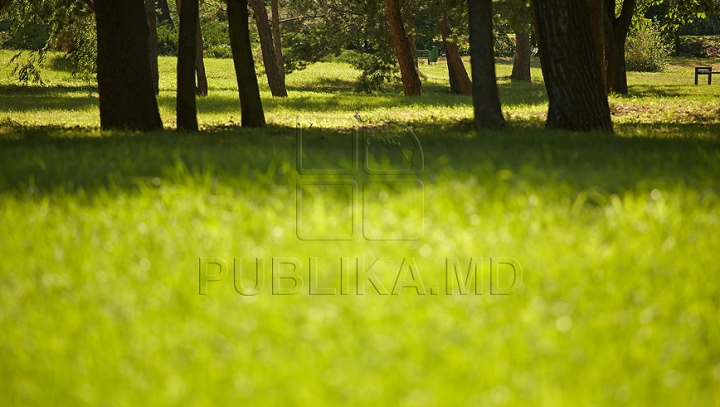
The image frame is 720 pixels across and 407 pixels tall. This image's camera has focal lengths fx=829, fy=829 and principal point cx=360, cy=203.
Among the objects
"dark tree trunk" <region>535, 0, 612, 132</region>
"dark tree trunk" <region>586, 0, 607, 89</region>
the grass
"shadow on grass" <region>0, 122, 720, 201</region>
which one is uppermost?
"dark tree trunk" <region>586, 0, 607, 89</region>

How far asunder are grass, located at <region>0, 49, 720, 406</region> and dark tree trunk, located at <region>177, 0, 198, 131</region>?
633cm

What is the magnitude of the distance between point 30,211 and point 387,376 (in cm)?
366

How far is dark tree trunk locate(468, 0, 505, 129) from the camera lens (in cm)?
1266

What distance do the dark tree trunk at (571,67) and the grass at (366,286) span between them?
422 cm

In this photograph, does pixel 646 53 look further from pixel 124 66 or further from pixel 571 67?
pixel 124 66

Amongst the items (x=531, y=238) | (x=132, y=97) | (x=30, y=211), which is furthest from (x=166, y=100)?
(x=531, y=238)

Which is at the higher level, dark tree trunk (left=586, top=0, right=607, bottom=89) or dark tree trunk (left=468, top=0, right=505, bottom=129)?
dark tree trunk (left=586, top=0, right=607, bottom=89)

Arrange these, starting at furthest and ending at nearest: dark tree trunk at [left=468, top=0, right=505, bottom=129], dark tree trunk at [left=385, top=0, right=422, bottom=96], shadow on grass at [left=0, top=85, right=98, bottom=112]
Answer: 1. dark tree trunk at [left=385, top=0, right=422, bottom=96]
2. shadow on grass at [left=0, top=85, right=98, bottom=112]
3. dark tree trunk at [left=468, top=0, right=505, bottom=129]

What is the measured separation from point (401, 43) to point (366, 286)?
23.0m

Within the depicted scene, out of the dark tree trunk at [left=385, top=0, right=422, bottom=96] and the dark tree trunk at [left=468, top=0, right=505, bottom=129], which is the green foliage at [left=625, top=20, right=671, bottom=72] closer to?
the dark tree trunk at [left=385, top=0, right=422, bottom=96]

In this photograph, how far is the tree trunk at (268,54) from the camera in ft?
97.0

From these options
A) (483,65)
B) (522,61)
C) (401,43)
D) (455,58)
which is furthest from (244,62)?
(522,61)

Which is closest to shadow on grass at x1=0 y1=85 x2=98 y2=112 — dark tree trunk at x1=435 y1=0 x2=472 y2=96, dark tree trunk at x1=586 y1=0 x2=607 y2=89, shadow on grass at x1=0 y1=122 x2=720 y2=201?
dark tree trunk at x1=435 y1=0 x2=472 y2=96

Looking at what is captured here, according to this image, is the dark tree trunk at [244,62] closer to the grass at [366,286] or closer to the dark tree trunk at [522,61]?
the grass at [366,286]
